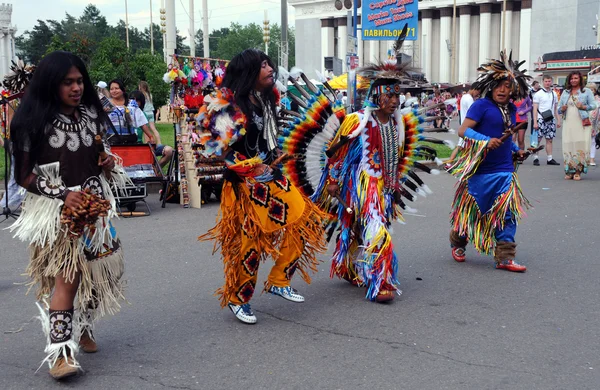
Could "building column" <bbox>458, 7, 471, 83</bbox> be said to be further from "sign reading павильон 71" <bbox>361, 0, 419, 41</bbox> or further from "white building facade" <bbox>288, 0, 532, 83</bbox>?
"sign reading павильон 71" <bbox>361, 0, 419, 41</bbox>

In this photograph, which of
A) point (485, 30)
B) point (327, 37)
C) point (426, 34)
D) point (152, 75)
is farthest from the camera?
point (327, 37)

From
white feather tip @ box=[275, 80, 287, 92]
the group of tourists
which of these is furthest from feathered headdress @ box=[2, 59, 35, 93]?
white feather tip @ box=[275, 80, 287, 92]

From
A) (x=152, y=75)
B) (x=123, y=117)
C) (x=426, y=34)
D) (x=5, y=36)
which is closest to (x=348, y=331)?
(x=123, y=117)

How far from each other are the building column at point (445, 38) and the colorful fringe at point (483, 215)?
70513 mm

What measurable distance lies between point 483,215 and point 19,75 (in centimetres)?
401

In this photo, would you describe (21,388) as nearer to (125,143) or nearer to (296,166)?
(296,166)

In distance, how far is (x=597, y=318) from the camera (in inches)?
189

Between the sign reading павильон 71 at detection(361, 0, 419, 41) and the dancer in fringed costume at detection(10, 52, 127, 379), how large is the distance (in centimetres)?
1001

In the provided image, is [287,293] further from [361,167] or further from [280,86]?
[280,86]

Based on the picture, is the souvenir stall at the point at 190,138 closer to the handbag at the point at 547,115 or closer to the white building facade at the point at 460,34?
the handbag at the point at 547,115

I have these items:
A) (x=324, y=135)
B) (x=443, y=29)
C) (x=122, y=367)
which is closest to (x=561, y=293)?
(x=324, y=135)

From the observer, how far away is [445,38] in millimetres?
74688

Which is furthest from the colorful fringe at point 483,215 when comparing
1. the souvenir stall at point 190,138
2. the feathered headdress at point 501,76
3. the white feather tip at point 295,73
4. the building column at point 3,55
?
the building column at point 3,55

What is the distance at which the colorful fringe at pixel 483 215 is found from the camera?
605 cm
